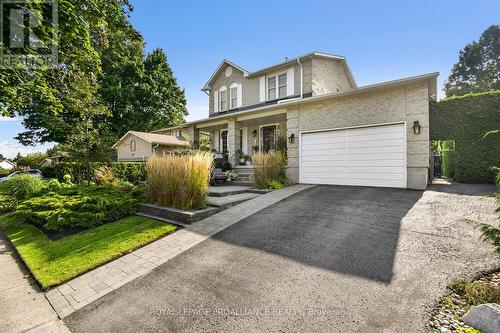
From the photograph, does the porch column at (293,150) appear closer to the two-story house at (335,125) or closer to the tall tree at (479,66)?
the two-story house at (335,125)

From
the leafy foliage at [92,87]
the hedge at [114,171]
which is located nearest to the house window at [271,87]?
the leafy foliage at [92,87]

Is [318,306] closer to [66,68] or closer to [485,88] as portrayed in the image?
[66,68]

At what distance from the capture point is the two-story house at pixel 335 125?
7660 millimetres

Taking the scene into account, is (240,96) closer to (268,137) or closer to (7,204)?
(268,137)

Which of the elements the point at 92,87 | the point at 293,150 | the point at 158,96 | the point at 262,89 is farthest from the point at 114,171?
the point at 158,96

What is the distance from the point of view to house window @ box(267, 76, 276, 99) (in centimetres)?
1421

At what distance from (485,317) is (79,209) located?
26.4ft

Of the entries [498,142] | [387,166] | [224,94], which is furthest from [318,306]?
[224,94]

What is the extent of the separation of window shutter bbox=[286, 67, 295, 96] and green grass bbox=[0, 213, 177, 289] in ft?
35.5

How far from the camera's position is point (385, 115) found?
8.09 meters

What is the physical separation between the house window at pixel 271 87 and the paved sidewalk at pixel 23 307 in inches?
520

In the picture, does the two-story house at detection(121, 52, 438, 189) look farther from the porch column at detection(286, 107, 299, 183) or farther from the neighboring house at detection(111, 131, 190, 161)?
the neighboring house at detection(111, 131, 190, 161)

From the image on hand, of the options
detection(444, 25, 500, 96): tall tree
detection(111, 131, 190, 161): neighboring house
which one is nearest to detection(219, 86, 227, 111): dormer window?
detection(111, 131, 190, 161): neighboring house

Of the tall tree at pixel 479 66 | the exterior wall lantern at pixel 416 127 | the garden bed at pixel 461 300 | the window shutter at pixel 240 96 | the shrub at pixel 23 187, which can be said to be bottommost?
the garden bed at pixel 461 300
